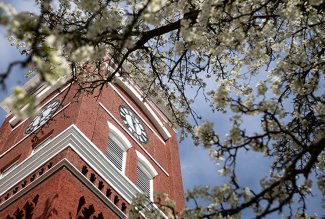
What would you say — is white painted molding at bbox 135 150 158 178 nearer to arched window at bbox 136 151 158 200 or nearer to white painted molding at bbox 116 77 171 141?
arched window at bbox 136 151 158 200

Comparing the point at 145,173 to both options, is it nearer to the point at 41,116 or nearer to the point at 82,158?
the point at 82,158

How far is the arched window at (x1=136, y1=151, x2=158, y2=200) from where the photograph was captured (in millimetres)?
18422

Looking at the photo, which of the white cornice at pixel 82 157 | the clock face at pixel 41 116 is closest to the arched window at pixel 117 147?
the white cornice at pixel 82 157

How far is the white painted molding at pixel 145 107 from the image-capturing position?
2377cm

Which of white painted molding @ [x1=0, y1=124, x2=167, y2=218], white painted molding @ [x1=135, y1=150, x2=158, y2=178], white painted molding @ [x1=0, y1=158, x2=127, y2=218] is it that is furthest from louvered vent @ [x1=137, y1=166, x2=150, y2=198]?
white painted molding @ [x1=0, y1=158, x2=127, y2=218]

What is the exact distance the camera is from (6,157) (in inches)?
781

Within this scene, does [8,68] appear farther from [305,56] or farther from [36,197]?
[36,197]

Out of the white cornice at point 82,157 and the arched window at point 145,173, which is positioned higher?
the arched window at point 145,173

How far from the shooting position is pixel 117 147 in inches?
729

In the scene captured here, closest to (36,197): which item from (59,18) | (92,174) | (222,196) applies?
(92,174)

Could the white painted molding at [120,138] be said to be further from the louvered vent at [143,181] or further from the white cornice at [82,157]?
the white cornice at [82,157]

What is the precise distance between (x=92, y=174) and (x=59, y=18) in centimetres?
566

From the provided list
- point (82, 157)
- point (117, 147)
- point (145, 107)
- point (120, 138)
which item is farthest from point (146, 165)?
point (82, 157)

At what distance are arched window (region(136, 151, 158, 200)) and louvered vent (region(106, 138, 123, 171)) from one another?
1.11m
